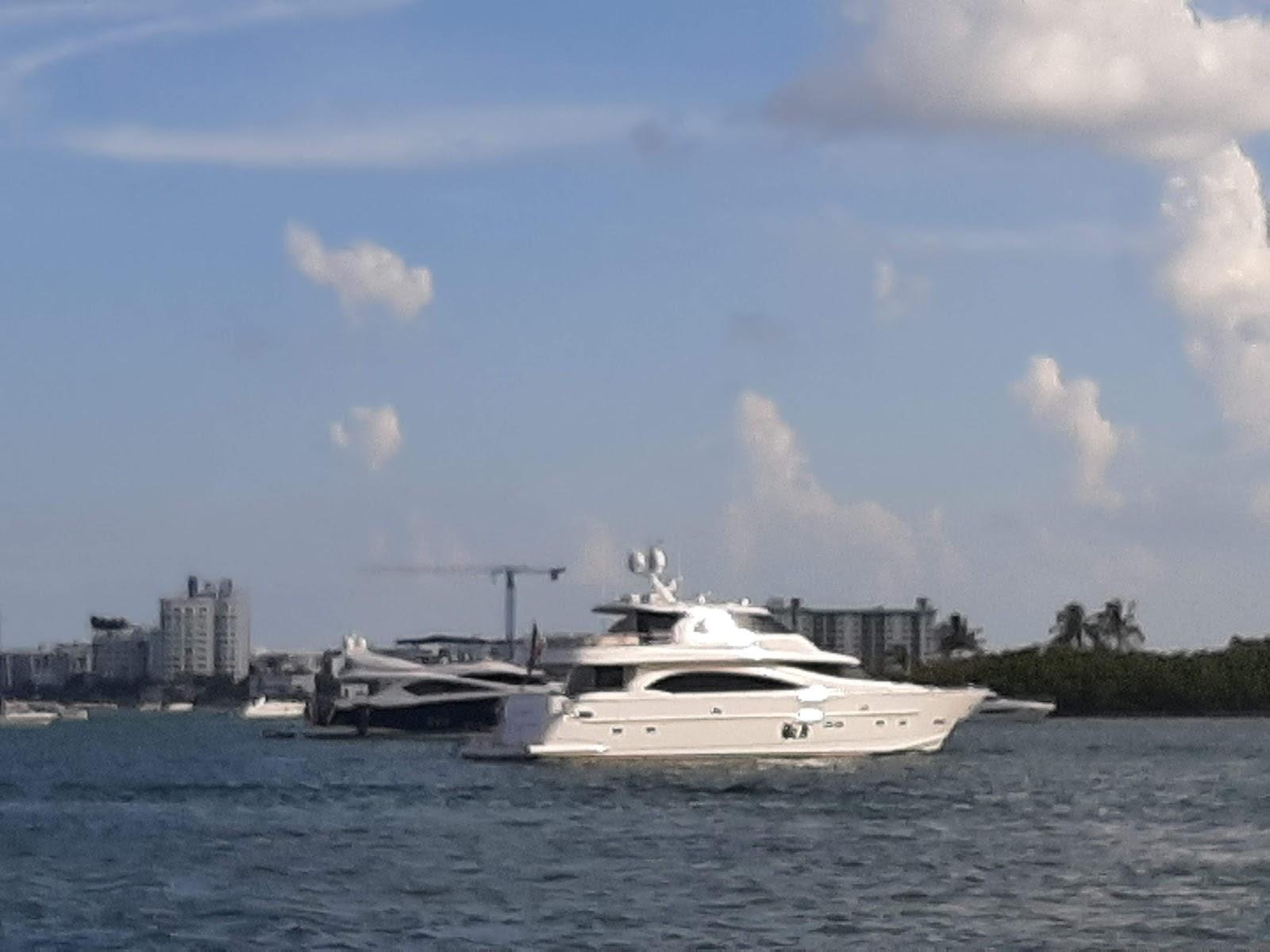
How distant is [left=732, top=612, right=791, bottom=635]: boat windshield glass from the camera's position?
7306cm

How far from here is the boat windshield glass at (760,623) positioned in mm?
73062

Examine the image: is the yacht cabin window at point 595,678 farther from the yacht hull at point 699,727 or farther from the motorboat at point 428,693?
the motorboat at point 428,693

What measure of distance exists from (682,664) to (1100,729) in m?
71.6

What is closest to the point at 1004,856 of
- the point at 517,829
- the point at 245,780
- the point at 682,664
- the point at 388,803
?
the point at 517,829

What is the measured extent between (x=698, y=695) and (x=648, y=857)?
26.9m

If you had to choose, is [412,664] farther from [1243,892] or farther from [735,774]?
[1243,892]

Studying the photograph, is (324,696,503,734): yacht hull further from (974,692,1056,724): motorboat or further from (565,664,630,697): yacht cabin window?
(974,692,1056,724): motorboat

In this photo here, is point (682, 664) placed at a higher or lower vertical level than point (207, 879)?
higher

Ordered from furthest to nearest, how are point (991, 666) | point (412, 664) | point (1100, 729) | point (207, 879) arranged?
point (991, 666) → point (1100, 729) → point (412, 664) → point (207, 879)

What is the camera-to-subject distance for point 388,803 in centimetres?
6128

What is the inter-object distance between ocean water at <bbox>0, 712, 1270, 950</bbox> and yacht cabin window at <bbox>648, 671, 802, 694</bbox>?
7.38 ft

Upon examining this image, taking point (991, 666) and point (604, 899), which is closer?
point (604, 899)

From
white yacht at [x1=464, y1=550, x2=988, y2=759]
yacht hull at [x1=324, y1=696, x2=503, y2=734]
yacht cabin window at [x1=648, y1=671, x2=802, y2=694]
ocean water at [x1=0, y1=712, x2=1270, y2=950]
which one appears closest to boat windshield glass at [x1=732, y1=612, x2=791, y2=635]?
white yacht at [x1=464, y1=550, x2=988, y2=759]

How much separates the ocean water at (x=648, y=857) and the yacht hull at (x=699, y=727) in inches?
24.8
